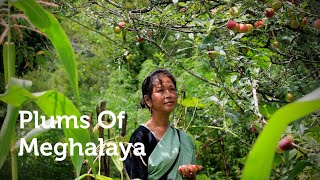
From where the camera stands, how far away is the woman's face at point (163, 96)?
136 centimetres

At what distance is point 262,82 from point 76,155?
1072 millimetres

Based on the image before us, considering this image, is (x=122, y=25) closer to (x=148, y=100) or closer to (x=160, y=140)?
(x=148, y=100)

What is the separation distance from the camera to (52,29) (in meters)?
0.36

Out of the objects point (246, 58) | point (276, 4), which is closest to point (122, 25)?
point (246, 58)

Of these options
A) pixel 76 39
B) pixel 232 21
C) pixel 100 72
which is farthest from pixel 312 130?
pixel 76 39

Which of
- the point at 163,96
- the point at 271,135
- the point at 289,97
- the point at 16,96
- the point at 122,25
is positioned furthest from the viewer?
the point at 122,25

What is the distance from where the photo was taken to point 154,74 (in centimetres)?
145

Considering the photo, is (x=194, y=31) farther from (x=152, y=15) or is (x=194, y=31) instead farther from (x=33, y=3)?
(x=33, y=3)

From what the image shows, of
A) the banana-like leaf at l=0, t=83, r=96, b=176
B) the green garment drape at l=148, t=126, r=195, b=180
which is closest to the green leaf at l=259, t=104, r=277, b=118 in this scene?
the green garment drape at l=148, t=126, r=195, b=180

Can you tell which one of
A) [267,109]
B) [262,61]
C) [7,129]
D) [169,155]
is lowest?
[169,155]

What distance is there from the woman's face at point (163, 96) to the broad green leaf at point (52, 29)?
1010 millimetres

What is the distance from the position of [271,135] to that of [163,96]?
1.14 meters

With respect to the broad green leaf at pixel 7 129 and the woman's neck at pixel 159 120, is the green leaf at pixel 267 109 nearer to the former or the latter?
the woman's neck at pixel 159 120

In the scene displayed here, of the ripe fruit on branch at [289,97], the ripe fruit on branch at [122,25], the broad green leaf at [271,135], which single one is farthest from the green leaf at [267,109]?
the broad green leaf at [271,135]
